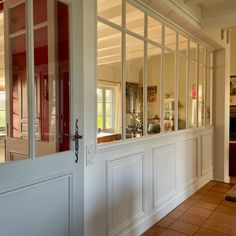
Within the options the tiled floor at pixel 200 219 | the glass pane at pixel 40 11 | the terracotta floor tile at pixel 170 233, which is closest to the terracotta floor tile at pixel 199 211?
the tiled floor at pixel 200 219

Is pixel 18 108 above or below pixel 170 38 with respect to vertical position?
below

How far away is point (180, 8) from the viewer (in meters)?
2.78

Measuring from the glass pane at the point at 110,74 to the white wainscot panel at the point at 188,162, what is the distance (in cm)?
144

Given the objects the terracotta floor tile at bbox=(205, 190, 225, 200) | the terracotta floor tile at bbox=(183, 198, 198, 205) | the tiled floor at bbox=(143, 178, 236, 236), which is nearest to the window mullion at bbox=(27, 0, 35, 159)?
the tiled floor at bbox=(143, 178, 236, 236)

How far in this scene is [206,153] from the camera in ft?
13.9

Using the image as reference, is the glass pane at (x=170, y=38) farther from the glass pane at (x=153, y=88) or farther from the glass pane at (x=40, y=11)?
the glass pane at (x=40, y=11)

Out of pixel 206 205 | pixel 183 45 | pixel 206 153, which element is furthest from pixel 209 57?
pixel 206 205

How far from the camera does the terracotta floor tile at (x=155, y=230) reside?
2.61 metres

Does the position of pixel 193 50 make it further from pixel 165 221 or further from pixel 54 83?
pixel 54 83

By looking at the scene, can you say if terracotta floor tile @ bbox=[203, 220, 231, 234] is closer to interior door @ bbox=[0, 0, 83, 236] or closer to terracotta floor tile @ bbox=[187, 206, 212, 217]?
terracotta floor tile @ bbox=[187, 206, 212, 217]

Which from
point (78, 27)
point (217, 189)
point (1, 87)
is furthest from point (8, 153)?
point (217, 189)

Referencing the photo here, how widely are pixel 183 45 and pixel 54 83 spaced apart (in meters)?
2.24

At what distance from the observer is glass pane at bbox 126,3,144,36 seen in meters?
2.39

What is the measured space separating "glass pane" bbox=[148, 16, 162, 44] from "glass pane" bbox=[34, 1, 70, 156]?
1248 mm
